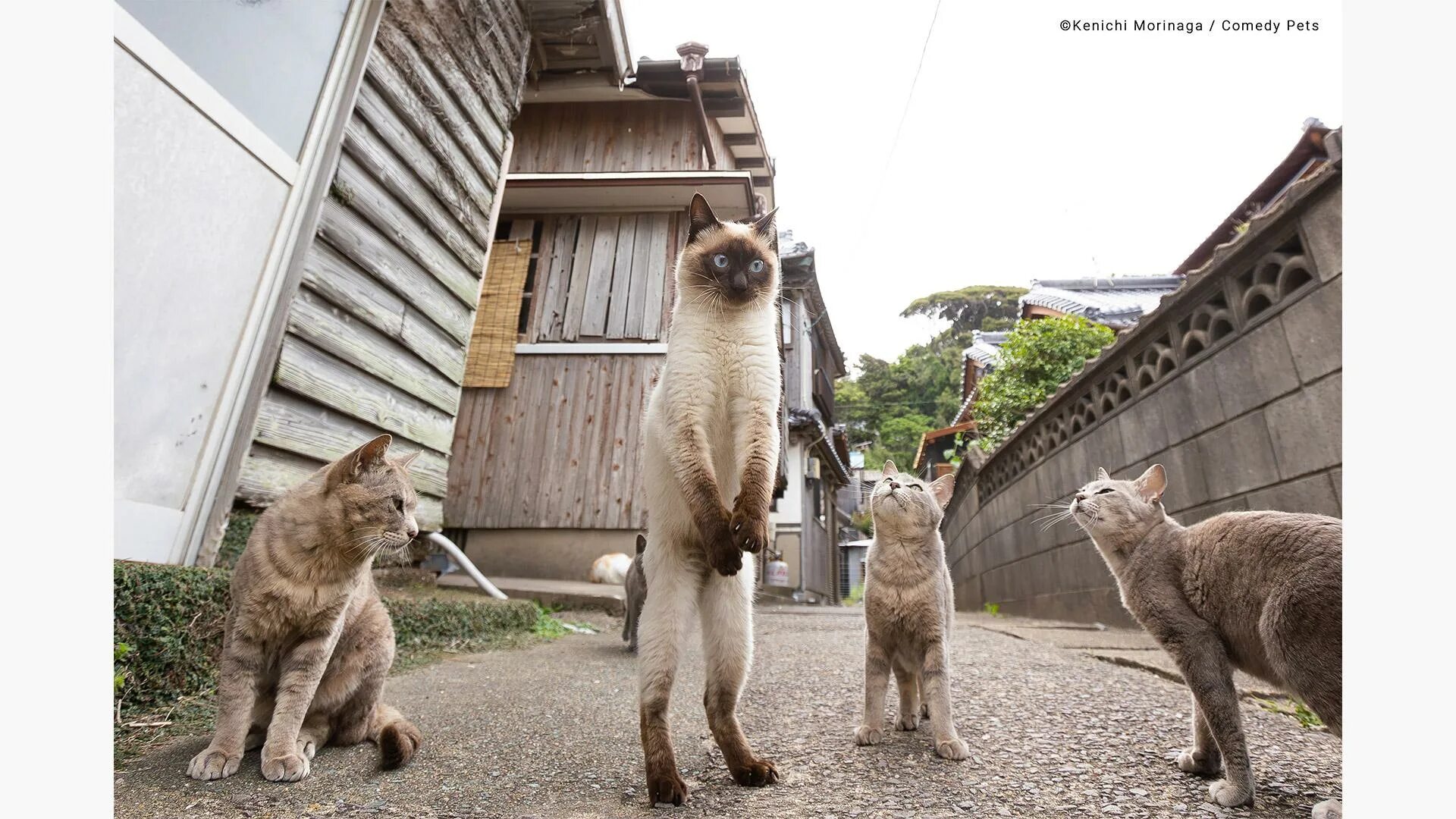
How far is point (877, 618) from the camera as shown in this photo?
2328mm

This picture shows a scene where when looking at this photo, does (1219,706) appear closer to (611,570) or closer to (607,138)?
(611,570)

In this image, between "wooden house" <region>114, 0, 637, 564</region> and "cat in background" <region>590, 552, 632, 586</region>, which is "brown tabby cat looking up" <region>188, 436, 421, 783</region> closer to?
"wooden house" <region>114, 0, 637, 564</region>

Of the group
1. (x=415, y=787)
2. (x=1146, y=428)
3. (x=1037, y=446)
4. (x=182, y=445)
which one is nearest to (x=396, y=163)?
(x=182, y=445)

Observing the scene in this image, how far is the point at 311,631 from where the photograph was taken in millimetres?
2094

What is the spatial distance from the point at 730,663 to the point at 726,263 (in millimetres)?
1247

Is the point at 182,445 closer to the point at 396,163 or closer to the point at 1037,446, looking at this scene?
the point at 396,163

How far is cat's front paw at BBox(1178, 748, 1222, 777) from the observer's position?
1783 mm

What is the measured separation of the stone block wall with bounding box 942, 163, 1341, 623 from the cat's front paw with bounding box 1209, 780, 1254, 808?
206 centimetres

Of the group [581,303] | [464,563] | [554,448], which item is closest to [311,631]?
[464,563]

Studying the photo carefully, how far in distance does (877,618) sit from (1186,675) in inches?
35.6

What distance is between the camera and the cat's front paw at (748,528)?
176cm

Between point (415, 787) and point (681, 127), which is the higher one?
point (681, 127)

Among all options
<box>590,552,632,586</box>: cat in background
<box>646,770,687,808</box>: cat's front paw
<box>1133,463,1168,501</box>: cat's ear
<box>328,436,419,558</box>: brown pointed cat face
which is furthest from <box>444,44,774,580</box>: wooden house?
<box>1133,463,1168,501</box>: cat's ear

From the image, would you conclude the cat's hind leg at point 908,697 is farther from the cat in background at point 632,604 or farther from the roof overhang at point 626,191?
the roof overhang at point 626,191
